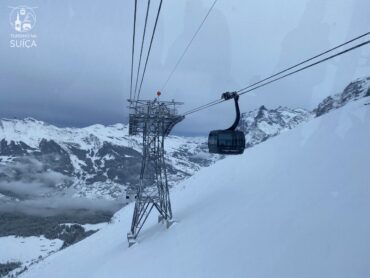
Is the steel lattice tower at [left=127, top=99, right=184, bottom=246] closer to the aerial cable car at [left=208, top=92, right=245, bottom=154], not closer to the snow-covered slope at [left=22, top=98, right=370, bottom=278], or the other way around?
the snow-covered slope at [left=22, top=98, right=370, bottom=278]

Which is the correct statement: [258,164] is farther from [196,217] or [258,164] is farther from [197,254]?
[197,254]

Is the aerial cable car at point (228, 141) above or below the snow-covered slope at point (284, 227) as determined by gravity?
above

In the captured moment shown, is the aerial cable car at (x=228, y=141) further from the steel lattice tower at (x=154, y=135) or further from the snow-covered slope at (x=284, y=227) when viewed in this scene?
the steel lattice tower at (x=154, y=135)

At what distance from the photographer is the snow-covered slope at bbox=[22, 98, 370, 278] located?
11.4m

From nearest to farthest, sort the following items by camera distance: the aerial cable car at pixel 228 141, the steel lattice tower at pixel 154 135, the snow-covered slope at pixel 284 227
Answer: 1. the snow-covered slope at pixel 284 227
2. the aerial cable car at pixel 228 141
3. the steel lattice tower at pixel 154 135

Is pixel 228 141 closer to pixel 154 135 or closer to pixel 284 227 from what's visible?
pixel 284 227

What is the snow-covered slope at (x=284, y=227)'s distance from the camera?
37.4 feet

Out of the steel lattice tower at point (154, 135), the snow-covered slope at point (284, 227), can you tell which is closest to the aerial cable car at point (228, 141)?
the snow-covered slope at point (284, 227)

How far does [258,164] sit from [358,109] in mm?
10398

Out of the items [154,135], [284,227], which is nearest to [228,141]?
[284,227]

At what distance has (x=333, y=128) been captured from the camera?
3005cm

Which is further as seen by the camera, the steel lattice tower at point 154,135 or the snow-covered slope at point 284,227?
the steel lattice tower at point 154,135

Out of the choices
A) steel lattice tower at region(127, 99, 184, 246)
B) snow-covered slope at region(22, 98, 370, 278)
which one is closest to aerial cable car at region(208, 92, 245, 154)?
snow-covered slope at region(22, 98, 370, 278)

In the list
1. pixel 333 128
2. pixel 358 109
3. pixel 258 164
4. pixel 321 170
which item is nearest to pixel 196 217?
pixel 321 170
